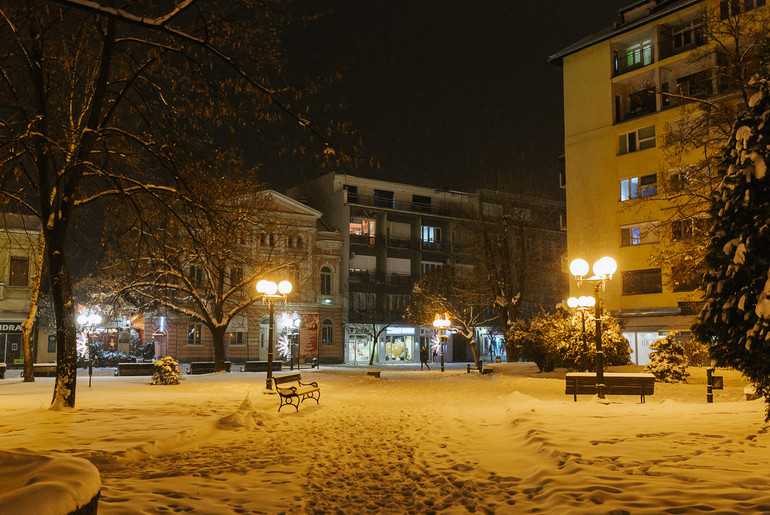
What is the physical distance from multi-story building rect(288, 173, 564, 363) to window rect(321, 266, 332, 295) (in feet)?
4.38

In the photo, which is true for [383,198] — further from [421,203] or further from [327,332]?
[327,332]

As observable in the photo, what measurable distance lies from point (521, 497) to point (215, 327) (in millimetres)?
24975

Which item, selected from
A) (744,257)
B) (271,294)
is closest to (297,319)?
(271,294)

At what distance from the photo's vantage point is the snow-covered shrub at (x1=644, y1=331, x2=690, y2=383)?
20.9 metres

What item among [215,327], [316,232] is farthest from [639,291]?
[316,232]

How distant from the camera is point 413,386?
24.5m

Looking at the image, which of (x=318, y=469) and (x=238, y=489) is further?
(x=318, y=469)

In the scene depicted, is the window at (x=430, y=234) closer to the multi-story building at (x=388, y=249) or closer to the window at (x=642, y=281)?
the multi-story building at (x=388, y=249)

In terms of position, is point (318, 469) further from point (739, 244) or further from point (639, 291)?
point (639, 291)

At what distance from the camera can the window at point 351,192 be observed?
5606 cm

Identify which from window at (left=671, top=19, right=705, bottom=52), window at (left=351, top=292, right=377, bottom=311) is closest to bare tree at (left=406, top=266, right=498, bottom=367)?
window at (left=351, top=292, right=377, bottom=311)

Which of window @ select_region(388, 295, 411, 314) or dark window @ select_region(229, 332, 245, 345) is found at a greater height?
window @ select_region(388, 295, 411, 314)

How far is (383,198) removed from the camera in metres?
58.2

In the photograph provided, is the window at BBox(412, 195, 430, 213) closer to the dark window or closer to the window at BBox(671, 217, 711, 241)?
the dark window
